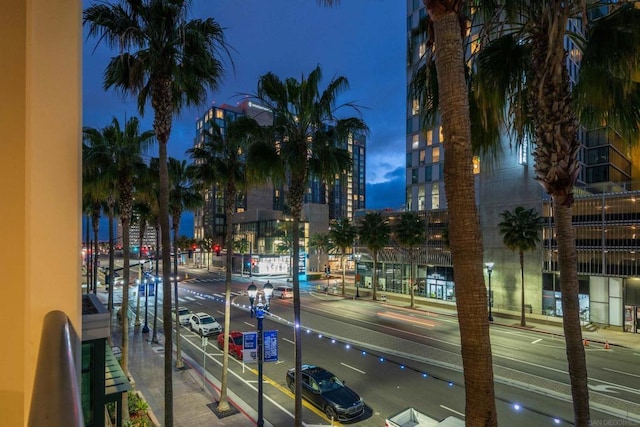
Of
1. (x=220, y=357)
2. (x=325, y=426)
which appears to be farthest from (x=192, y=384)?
(x=325, y=426)

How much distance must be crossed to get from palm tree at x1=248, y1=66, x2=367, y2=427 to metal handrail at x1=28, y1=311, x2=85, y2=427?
9.58 meters

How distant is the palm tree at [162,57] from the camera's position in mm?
9445

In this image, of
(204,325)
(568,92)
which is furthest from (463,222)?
(204,325)

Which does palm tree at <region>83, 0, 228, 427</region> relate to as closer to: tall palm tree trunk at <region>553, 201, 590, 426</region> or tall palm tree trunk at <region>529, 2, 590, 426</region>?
tall palm tree trunk at <region>529, 2, 590, 426</region>

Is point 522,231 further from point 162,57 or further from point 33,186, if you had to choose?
point 33,186

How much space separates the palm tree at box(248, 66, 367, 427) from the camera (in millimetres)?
11164

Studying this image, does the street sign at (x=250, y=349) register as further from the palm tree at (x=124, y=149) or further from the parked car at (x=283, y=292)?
the parked car at (x=283, y=292)

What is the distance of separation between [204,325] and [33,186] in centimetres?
2658

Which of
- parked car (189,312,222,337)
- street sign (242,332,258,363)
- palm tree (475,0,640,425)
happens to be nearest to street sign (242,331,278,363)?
street sign (242,332,258,363)

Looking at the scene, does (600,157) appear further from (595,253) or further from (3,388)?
(3,388)

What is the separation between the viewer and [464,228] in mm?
3930

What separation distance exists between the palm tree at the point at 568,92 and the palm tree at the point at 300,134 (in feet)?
16.9

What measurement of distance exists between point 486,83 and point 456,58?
3385mm

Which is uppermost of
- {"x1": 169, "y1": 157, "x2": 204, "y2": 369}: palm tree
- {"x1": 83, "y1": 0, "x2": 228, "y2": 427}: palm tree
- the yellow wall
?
{"x1": 83, "y1": 0, "x2": 228, "y2": 427}: palm tree
